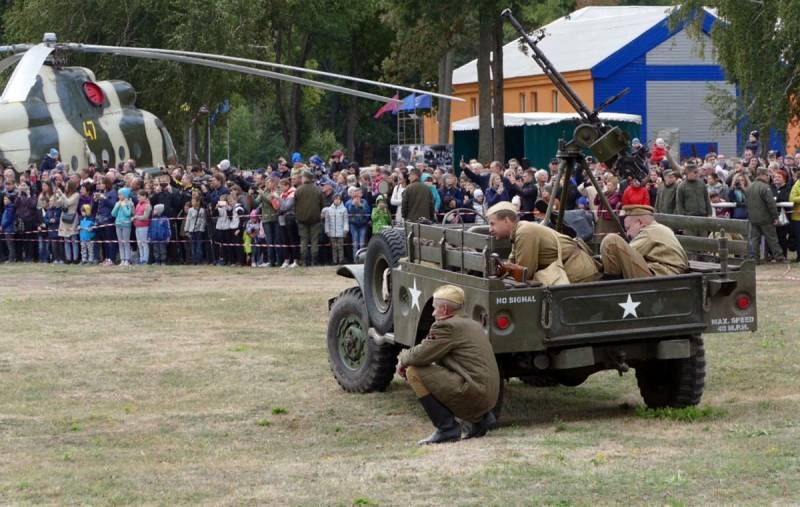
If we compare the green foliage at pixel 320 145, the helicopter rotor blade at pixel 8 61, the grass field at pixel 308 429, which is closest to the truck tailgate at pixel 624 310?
the grass field at pixel 308 429

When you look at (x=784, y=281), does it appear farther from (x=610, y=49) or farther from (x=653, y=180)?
(x=610, y=49)

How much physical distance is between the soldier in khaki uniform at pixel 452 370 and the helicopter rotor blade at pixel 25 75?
49.5ft

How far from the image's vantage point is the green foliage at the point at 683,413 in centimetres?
1152

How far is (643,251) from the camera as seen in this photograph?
464 inches

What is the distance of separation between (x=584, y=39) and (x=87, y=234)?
32.7 m

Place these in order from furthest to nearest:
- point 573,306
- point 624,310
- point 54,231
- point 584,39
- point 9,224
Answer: point 584,39 < point 9,224 < point 54,231 < point 624,310 < point 573,306

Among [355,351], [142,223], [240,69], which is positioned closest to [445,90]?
[142,223]

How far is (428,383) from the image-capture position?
35.4 feet

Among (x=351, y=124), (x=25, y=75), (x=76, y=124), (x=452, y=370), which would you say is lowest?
(x=452, y=370)

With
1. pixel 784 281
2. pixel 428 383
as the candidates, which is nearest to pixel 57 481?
pixel 428 383

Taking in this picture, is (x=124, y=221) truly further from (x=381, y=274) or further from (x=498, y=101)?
(x=498, y=101)

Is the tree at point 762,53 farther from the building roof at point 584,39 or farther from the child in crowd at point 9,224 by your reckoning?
the building roof at point 584,39

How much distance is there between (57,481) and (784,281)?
562 inches

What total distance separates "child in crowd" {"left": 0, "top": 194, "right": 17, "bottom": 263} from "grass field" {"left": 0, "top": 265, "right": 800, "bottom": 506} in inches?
385
